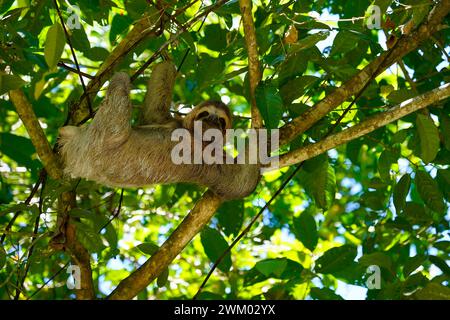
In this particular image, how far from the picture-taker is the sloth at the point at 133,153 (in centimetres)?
653

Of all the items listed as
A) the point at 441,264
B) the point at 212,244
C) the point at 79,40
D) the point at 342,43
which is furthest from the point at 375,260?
the point at 79,40

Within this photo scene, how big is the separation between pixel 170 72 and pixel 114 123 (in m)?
1.26

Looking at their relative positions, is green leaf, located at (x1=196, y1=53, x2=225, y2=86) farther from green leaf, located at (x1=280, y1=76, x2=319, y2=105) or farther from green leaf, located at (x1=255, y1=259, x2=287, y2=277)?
green leaf, located at (x1=255, y1=259, x2=287, y2=277)

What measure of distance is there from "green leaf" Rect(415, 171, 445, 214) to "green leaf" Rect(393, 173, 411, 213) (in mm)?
125

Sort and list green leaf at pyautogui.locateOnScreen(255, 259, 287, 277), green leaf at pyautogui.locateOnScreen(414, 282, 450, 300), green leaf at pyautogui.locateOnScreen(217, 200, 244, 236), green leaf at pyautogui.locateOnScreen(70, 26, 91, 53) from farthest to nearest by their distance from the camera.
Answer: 1. green leaf at pyautogui.locateOnScreen(217, 200, 244, 236)
2. green leaf at pyautogui.locateOnScreen(70, 26, 91, 53)
3. green leaf at pyautogui.locateOnScreen(255, 259, 287, 277)
4. green leaf at pyautogui.locateOnScreen(414, 282, 450, 300)

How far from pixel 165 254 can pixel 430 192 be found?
265 cm

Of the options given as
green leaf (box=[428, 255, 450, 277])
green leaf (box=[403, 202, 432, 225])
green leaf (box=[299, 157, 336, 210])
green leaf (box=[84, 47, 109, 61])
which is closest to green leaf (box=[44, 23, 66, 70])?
green leaf (box=[84, 47, 109, 61])

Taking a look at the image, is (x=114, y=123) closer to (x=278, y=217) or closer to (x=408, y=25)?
(x=408, y=25)

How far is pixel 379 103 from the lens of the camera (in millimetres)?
7910

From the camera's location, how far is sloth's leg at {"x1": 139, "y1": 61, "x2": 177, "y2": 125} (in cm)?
748

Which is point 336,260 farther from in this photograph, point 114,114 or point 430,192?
point 114,114

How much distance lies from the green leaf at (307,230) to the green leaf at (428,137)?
1.41 metres

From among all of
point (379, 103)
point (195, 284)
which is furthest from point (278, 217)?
point (379, 103)

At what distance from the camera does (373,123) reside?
6.07m
